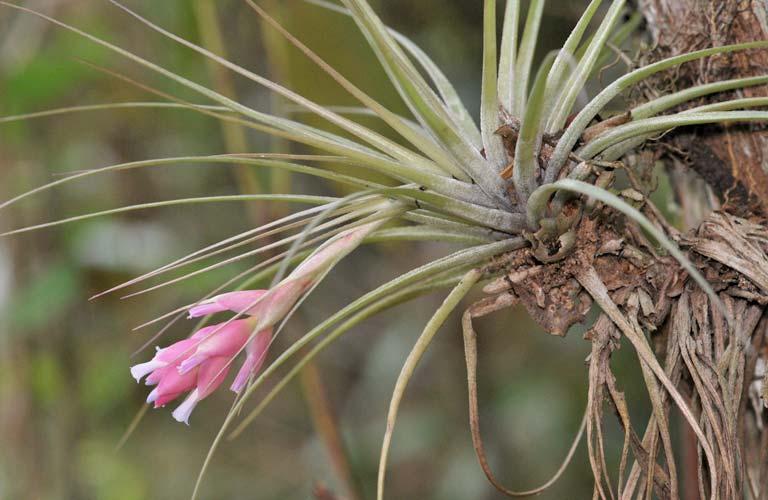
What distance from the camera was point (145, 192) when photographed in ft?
5.99

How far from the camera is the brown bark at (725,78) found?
2.09ft

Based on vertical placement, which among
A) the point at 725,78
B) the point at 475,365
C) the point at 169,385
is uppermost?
the point at 725,78

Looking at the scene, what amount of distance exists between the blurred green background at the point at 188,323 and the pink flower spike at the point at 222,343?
532 mm

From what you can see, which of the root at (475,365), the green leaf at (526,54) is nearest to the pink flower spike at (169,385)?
the root at (475,365)

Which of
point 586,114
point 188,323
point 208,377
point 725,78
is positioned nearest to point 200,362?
point 208,377

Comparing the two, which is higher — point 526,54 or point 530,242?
point 526,54

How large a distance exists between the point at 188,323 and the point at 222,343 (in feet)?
4.64

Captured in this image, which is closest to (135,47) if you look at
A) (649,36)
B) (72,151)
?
(72,151)

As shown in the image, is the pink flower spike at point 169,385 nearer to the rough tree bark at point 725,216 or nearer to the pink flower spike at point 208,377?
the pink flower spike at point 208,377

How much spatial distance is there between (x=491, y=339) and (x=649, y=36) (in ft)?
2.98

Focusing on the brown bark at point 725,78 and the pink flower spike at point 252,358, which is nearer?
the pink flower spike at point 252,358

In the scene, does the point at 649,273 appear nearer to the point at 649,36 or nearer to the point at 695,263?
the point at 695,263

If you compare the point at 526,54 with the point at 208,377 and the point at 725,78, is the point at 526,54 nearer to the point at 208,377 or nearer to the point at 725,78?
the point at 725,78

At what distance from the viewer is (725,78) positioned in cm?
65
